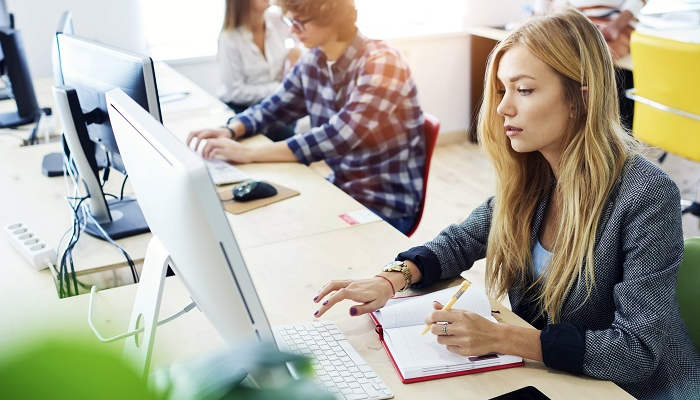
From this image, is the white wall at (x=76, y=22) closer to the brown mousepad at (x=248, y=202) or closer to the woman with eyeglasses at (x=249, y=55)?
the woman with eyeglasses at (x=249, y=55)

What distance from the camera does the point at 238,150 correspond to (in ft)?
7.50

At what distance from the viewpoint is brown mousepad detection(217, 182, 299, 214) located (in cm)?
191

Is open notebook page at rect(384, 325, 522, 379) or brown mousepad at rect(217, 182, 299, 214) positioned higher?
open notebook page at rect(384, 325, 522, 379)

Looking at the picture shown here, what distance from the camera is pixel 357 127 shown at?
7.45ft

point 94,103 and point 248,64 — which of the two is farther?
point 248,64

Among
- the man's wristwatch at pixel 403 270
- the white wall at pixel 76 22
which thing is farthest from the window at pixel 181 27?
the man's wristwatch at pixel 403 270

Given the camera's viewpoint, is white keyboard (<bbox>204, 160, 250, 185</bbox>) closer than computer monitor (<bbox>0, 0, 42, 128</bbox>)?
Yes

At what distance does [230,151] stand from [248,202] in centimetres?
38

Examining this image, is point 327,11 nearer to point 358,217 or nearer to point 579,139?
point 358,217

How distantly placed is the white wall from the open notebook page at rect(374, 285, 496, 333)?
10.0 feet

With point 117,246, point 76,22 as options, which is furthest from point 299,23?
point 76,22

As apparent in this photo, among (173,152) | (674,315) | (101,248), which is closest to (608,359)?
(674,315)

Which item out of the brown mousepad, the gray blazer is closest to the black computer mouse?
the brown mousepad

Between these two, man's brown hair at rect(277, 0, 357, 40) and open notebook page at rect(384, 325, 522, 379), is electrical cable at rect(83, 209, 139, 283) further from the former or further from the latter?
man's brown hair at rect(277, 0, 357, 40)
